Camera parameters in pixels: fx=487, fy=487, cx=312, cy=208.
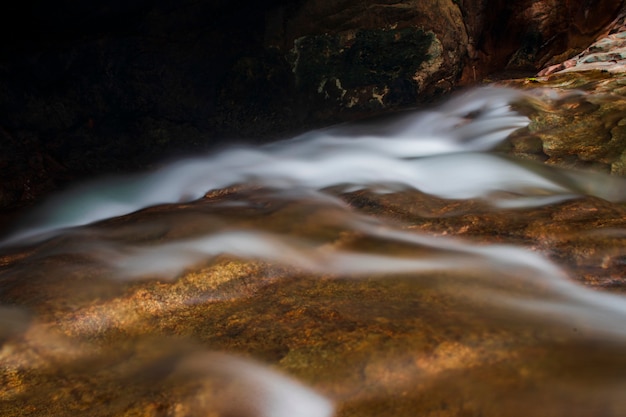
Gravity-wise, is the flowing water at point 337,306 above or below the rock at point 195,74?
below

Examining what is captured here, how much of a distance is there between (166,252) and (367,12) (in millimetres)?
5355

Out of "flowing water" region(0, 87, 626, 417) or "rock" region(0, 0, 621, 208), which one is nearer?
"flowing water" region(0, 87, 626, 417)

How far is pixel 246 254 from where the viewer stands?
2887 mm

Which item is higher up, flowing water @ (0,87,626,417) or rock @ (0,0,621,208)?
rock @ (0,0,621,208)

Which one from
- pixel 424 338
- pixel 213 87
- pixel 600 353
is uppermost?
pixel 213 87

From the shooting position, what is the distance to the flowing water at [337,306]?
171 cm

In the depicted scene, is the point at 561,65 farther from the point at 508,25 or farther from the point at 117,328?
the point at 117,328

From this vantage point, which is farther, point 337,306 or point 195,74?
point 195,74

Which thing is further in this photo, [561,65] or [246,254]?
[561,65]

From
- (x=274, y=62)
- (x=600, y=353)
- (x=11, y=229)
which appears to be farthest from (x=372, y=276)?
(x=274, y=62)

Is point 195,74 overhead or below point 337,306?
overhead

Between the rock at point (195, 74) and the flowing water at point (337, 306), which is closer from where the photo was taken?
the flowing water at point (337, 306)

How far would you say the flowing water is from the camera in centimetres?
171

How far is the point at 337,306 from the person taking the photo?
2.27m
